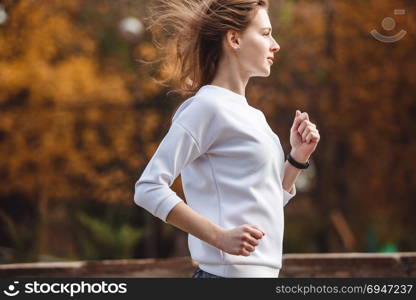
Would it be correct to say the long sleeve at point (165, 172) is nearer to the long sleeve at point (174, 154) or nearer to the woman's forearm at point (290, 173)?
the long sleeve at point (174, 154)

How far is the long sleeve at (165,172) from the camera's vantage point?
182 centimetres

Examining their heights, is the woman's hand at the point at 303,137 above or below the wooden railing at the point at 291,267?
above

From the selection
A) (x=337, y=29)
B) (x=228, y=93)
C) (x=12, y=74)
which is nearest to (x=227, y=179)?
(x=228, y=93)

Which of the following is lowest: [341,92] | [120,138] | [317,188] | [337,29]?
[317,188]

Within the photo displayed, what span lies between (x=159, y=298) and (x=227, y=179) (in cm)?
52

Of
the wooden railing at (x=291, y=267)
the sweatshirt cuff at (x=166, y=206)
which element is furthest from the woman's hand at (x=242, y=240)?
the wooden railing at (x=291, y=267)

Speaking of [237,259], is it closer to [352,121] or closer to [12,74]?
[12,74]

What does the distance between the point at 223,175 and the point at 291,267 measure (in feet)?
6.46

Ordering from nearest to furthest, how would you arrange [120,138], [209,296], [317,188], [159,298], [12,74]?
[209,296], [159,298], [12,74], [120,138], [317,188]

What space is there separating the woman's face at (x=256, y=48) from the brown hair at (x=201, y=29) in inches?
1.0

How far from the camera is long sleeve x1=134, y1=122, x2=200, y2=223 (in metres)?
1.82

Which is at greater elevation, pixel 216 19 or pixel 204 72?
pixel 216 19

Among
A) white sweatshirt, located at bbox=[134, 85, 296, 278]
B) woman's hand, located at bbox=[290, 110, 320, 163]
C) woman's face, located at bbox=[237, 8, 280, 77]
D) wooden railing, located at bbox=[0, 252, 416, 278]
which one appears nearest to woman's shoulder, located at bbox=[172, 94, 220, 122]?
white sweatshirt, located at bbox=[134, 85, 296, 278]

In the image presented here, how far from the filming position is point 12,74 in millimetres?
9883
